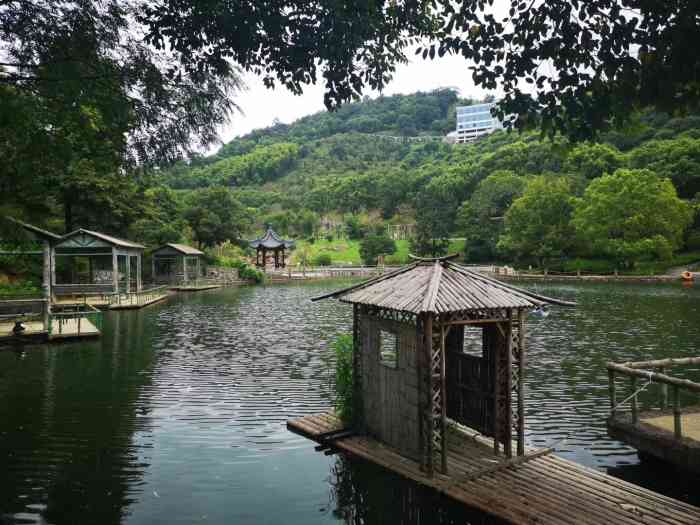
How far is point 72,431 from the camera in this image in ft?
36.4

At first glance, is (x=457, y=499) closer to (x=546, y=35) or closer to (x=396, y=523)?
(x=396, y=523)

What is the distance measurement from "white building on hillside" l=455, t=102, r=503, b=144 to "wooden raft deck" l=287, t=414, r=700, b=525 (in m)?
166

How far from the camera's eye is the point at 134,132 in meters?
8.34

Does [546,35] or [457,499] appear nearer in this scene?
[546,35]

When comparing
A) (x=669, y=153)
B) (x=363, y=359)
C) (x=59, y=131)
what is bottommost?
(x=363, y=359)

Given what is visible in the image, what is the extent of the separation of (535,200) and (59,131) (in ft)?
185

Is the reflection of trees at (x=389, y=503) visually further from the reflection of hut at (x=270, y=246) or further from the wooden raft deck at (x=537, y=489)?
the reflection of hut at (x=270, y=246)

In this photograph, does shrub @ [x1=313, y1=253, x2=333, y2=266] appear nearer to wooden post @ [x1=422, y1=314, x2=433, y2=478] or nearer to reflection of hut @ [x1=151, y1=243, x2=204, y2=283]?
reflection of hut @ [x1=151, y1=243, x2=204, y2=283]

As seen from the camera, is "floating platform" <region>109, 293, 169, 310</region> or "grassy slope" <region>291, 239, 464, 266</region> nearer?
"floating platform" <region>109, 293, 169, 310</region>

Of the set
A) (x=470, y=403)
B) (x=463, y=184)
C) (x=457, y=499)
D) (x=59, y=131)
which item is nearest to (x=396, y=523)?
(x=457, y=499)

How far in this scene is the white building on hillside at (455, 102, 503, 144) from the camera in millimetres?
170750

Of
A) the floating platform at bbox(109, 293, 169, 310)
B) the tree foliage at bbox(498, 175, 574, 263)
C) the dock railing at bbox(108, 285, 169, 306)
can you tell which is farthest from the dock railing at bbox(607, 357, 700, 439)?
the tree foliage at bbox(498, 175, 574, 263)

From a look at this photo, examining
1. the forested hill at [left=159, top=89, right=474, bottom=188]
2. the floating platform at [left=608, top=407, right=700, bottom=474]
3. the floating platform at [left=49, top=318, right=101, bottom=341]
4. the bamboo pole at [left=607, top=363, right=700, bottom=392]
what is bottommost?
the floating platform at [left=608, top=407, right=700, bottom=474]

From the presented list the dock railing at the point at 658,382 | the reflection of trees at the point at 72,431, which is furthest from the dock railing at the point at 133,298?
the dock railing at the point at 658,382
